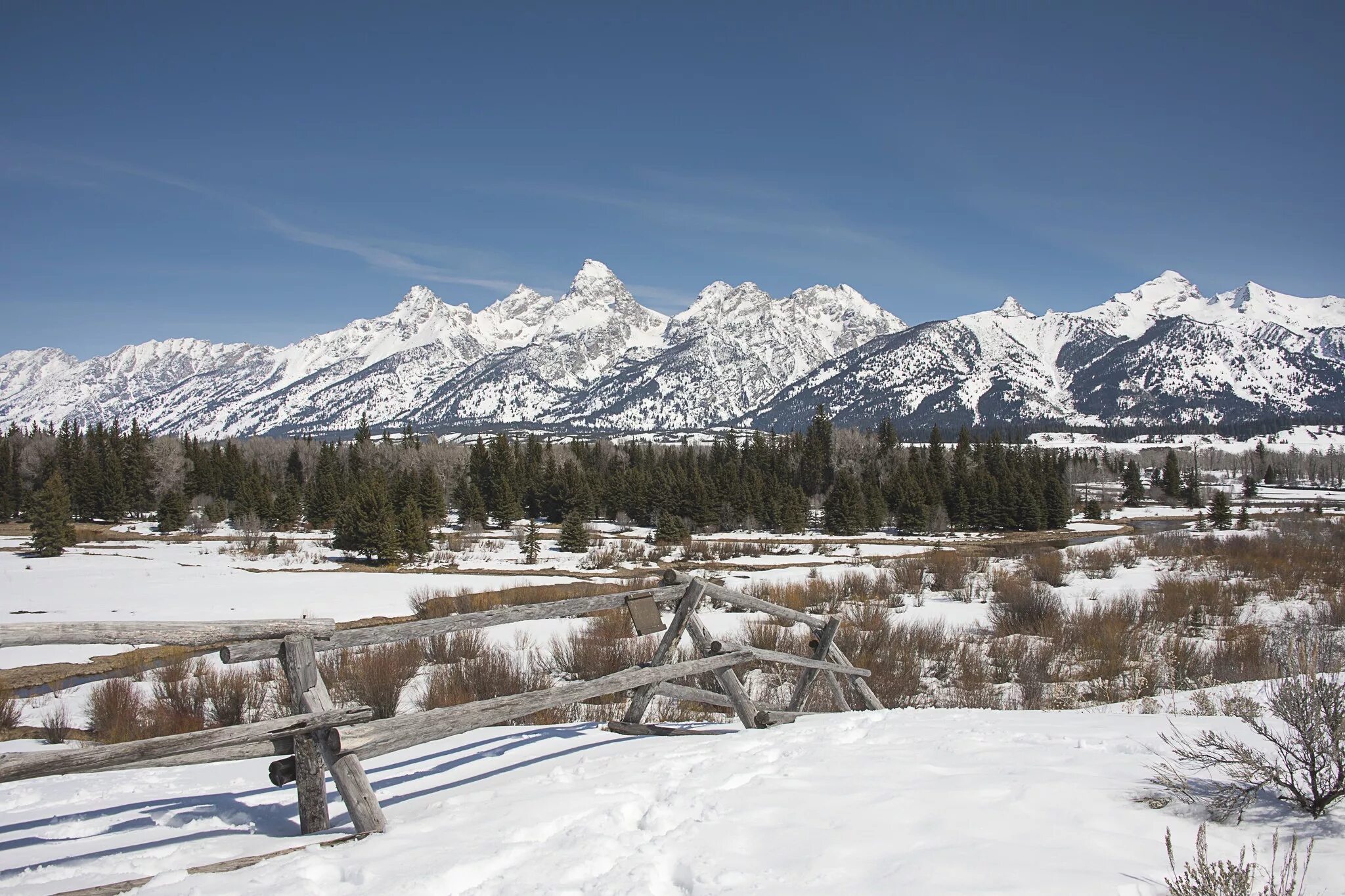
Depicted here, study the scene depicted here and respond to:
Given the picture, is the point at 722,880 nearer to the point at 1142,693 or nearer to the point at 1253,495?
the point at 1142,693

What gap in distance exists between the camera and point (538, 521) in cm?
8275

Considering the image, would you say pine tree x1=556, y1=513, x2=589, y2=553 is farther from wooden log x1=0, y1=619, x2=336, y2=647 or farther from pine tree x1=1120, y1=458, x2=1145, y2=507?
pine tree x1=1120, y1=458, x2=1145, y2=507

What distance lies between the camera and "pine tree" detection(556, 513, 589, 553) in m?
49.4

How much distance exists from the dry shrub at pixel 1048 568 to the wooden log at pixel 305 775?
24.2 meters

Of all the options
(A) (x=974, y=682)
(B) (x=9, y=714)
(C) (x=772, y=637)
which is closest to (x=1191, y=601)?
(A) (x=974, y=682)

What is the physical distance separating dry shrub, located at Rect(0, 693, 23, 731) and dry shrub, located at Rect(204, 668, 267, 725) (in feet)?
7.40

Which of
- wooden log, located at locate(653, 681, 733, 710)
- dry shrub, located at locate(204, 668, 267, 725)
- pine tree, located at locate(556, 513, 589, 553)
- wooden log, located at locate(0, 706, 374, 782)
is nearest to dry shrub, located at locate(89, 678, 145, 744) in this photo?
dry shrub, located at locate(204, 668, 267, 725)

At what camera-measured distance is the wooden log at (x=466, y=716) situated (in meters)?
4.73

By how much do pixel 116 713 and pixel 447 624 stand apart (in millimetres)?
6902

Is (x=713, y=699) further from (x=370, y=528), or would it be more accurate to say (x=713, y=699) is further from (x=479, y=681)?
(x=370, y=528)

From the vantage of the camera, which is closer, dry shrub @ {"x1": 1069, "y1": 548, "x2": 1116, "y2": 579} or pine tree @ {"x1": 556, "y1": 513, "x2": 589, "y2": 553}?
dry shrub @ {"x1": 1069, "y1": 548, "x2": 1116, "y2": 579}

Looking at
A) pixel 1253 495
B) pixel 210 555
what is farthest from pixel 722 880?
pixel 1253 495

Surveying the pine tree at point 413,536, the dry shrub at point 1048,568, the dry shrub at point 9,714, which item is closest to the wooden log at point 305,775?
the dry shrub at point 9,714

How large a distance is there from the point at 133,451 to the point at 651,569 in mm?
77383
